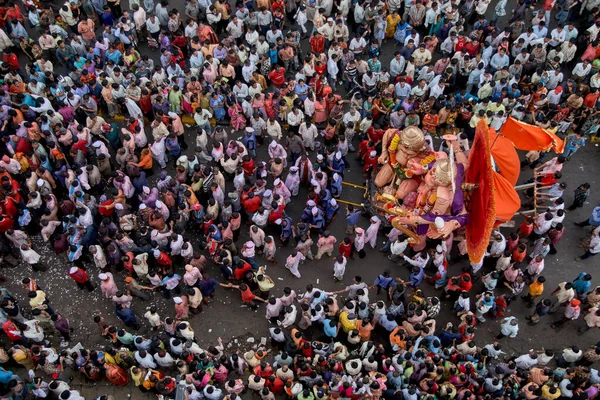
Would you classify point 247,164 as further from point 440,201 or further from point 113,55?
point 113,55

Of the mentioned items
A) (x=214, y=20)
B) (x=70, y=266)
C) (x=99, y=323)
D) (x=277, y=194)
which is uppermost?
(x=214, y=20)

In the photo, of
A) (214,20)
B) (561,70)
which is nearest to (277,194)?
(214,20)

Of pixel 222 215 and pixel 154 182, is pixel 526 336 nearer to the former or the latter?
pixel 222 215

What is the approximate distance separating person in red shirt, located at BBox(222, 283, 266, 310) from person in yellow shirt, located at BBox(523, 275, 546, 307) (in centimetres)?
640

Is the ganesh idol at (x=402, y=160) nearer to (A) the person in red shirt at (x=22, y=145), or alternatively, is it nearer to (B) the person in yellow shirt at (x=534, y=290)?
(B) the person in yellow shirt at (x=534, y=290)

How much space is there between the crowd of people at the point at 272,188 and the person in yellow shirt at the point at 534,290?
0.25 ft

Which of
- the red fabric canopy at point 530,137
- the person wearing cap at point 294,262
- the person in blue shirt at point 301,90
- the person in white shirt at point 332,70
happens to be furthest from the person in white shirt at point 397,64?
the person wearing cap at point 294,262

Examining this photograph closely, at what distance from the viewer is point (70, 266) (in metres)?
15.3

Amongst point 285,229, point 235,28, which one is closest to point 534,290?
point 285,229

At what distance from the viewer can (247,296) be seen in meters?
14.0

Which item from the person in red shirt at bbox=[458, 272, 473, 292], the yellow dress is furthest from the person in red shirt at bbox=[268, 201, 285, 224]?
the yellow dress

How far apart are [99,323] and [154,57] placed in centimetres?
961

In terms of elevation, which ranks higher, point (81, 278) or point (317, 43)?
point (317, 43)

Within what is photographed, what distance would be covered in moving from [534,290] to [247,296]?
6775 millimetres
